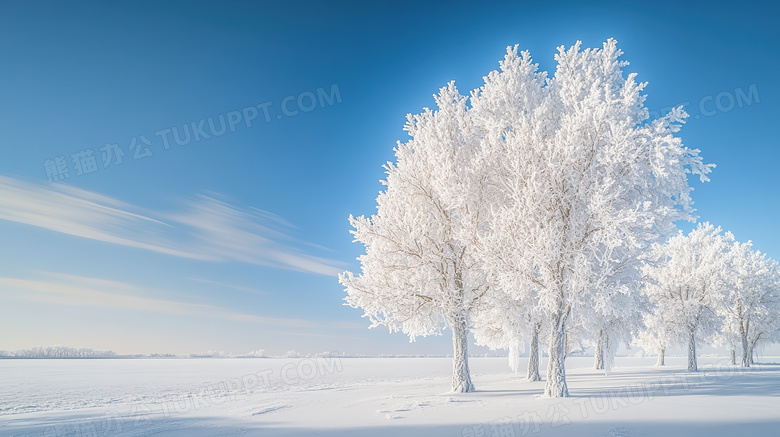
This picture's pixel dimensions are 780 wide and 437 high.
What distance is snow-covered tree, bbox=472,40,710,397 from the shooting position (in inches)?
585

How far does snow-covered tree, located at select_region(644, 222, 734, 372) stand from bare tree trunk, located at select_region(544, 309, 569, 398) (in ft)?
76.4

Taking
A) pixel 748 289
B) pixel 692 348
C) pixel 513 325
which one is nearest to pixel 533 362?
pixel 513 325

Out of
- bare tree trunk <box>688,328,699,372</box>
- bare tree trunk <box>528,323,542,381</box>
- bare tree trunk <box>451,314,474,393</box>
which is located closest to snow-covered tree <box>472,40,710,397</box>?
bare tree trunk <box>451,314,474,393</box>

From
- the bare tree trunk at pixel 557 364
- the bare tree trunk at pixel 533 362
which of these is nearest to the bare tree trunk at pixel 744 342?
the bare tree trunk at pixel 533 362

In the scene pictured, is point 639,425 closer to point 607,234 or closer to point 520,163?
point 607,234

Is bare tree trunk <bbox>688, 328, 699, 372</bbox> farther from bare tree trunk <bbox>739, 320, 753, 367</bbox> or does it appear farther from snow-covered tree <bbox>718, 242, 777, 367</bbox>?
bare tree trunk <bbox>739, 320, 753, 367</bbox>

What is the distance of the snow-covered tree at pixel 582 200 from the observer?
1486 centimetres

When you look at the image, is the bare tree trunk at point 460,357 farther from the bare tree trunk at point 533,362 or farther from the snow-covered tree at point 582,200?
the bare tree trunk at point 533,362

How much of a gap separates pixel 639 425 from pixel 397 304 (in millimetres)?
10810

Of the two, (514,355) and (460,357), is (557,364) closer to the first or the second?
(460,357)

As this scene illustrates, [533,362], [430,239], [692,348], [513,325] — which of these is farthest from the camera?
[692,348]

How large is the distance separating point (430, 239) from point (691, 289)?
30225 millimetres

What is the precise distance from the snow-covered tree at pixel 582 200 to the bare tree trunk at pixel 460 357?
3.97 metres

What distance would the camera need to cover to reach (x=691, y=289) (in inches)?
1398
